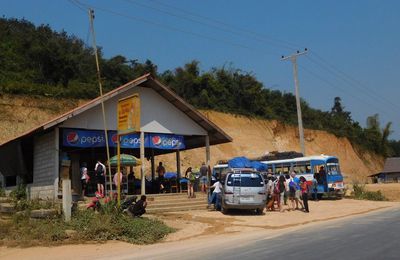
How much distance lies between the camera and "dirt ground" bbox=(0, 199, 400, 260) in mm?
12078

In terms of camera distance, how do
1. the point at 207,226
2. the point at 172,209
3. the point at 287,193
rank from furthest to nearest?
the point at 287,193 → the point at 172,209 → the point at 207,226

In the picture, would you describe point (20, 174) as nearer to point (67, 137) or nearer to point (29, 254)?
point (67, 137)

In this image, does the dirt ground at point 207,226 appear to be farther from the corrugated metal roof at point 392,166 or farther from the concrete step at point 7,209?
the corrugated metal roof at point 392,166

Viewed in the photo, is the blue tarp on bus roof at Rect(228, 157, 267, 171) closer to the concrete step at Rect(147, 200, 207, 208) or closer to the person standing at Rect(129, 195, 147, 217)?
the concrete step at Rect(147, 200, 207, 208)

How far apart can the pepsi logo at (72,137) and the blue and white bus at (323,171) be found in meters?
15.2

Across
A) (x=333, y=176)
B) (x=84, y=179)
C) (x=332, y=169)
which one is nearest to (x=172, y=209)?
(x=84, y=179)

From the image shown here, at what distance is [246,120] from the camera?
217ft

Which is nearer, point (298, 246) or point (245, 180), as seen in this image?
point (298, 246)

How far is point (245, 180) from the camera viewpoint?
20.4m

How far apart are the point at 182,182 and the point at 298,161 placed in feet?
29.8

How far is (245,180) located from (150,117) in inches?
255

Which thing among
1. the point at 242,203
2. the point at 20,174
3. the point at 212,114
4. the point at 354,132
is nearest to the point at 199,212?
the point at 242,203

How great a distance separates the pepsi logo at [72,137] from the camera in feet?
70.8

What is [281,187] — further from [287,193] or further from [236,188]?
[236,188]
